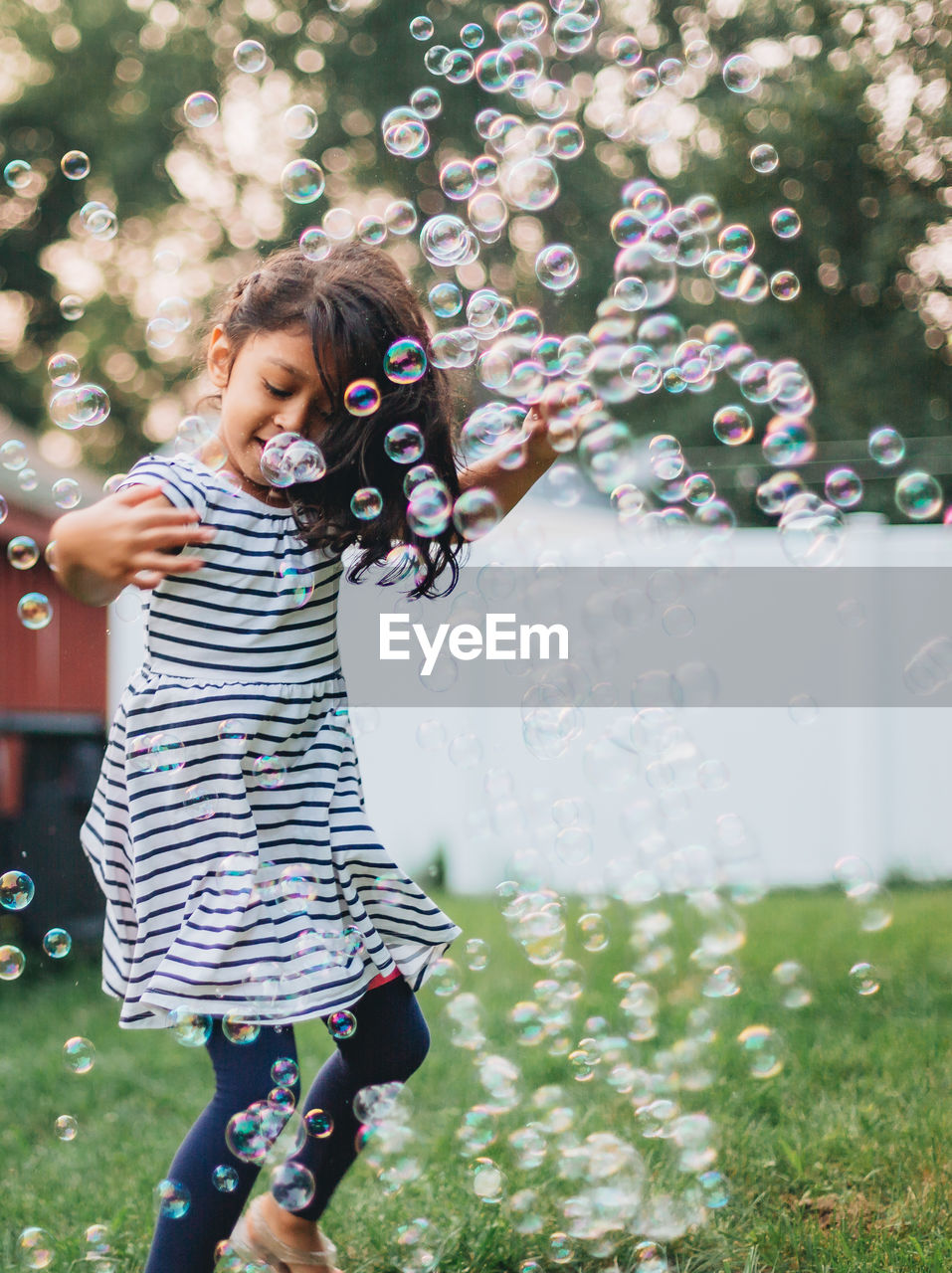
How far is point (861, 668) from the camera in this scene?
7.18m

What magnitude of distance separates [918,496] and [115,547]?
158cm

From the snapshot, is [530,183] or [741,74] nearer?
[530,183]

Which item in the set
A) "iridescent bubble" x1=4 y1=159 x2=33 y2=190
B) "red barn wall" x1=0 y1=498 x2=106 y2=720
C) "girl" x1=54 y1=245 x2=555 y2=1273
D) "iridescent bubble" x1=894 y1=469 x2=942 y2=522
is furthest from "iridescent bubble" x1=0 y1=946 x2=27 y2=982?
"red barn wall" x1=0 y1=498 x2=106 y2=720

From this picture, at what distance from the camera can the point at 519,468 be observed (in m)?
1.89

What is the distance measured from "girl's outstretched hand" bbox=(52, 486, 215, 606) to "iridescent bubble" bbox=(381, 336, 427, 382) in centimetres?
36

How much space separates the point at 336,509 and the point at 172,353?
11967mm

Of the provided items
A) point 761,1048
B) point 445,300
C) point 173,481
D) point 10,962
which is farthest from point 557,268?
point 10,962

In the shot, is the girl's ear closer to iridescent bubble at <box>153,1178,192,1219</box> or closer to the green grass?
iridescent bubble at <box>153,1178,192,1219</box>

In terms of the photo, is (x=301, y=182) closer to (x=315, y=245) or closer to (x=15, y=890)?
(x=315, y=245)

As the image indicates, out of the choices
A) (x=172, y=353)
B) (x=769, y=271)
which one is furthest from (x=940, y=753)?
(x=172, y=353)

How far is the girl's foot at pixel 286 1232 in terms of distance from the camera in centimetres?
172

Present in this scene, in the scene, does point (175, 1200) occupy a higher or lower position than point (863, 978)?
higher

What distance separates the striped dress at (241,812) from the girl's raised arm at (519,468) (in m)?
0.30

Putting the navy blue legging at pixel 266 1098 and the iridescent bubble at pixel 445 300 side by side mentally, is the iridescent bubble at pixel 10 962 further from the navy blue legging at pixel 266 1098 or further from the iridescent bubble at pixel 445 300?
the iridescent bubble at pixel 445 300
